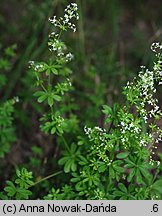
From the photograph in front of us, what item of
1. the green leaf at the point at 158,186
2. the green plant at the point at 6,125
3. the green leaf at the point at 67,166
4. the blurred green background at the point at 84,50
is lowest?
the green leaf at the point at 158,186

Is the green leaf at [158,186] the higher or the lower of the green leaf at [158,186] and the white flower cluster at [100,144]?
the lower

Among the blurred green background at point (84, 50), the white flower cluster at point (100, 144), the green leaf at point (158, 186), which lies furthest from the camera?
the blurred green background at point (84, 50)

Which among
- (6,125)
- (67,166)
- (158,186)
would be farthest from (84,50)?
(158,186)

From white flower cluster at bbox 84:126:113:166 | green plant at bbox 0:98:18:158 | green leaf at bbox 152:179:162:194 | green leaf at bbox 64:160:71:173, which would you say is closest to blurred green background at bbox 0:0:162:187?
green plant at bbox 0:98:18:158

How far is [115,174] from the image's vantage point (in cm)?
271

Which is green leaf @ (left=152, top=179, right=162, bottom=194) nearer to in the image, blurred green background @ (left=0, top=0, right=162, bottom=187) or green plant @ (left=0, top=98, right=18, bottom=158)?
blurred green background @ (left=0, top=0, right=162, bottom=187)

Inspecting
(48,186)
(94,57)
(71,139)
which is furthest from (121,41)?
(48,186)

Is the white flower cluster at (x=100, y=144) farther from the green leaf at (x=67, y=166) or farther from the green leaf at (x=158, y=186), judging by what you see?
the green leaf at (x=158, y=186)

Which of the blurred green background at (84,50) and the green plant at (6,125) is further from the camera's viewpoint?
the blurred green background at (84,50)

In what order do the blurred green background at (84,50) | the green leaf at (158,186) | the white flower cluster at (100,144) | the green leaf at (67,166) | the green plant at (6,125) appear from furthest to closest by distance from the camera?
the blurred green background at (84,50) → the green plant at (6,125) → the green leaf at (67,166) → the green leaf at (158,186) → the white flower cluster at (100,144)

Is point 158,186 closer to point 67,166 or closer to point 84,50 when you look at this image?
point 67,166

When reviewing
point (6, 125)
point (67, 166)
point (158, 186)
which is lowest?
point (158, 186)

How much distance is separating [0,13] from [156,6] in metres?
1.99

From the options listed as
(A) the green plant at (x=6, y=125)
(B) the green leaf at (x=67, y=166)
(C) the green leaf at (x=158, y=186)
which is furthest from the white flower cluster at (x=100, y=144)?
(A) the green plant at (x=6, y=125)
